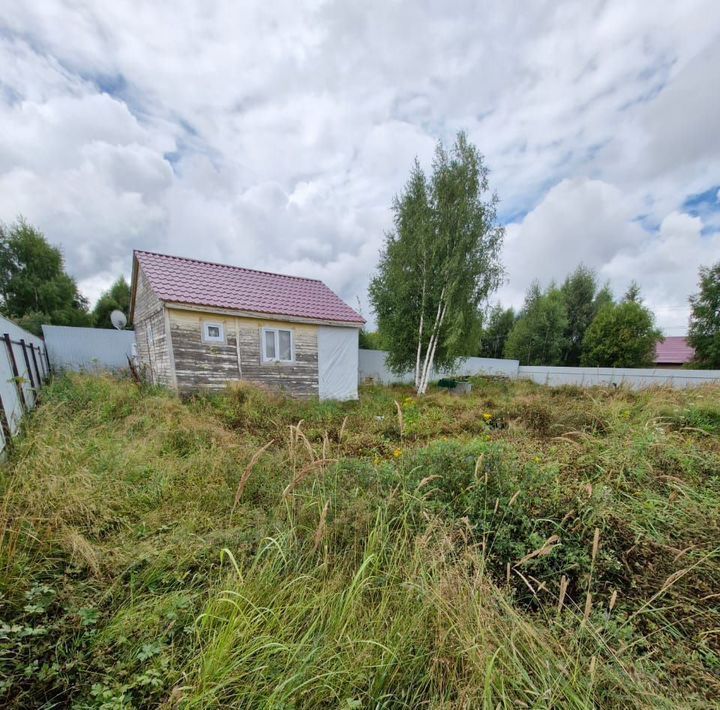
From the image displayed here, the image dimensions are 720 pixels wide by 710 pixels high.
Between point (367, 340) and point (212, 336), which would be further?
point (367, 340)

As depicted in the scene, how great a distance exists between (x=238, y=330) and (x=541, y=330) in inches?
848

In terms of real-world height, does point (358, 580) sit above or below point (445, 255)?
below

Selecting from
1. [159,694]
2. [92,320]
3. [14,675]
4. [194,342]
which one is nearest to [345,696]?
[159,694]

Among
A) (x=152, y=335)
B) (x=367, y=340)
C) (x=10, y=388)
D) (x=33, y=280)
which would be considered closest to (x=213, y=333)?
(x=152, y=335)

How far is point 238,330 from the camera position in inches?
326

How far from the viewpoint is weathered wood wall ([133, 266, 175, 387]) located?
781 cm

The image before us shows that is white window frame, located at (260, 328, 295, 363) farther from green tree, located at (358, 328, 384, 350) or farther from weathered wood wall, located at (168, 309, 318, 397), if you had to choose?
green tree, located at (358, 328, 384, 350)

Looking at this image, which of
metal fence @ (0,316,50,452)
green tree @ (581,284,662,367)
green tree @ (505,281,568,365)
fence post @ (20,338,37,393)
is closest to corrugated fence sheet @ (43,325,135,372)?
fence post @ (20,338,37,393)

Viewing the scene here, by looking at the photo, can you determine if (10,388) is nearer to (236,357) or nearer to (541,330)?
(236,357)

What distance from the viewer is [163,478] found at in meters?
2.88

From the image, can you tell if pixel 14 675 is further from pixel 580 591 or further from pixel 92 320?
pixel 92 320

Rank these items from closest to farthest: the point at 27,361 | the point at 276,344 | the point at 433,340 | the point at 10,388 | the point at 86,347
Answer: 1. the point at 10,388
2. the point at 27,361
3. the point at 276,344
4. the point at 433,340
5. the point at 86,347

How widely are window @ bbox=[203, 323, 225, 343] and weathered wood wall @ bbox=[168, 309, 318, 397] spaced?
92mm

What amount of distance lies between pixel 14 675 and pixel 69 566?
28.9 inches
